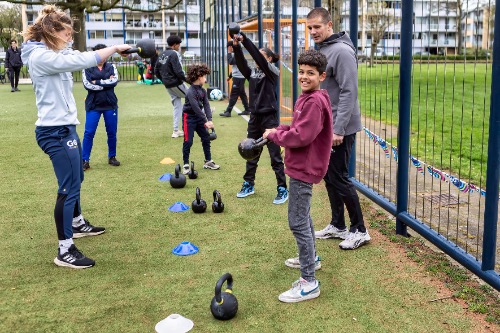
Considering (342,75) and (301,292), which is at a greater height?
(342,75)

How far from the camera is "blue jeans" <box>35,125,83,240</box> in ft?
15.0

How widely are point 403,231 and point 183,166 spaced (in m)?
3.95

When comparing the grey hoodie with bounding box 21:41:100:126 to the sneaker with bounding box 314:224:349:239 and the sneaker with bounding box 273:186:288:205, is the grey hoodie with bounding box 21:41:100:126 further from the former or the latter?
the sneaker with bounding box 273:186:288:205

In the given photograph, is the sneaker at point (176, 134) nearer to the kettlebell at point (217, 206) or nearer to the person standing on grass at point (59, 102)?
the kettlebell at point (217, 206)

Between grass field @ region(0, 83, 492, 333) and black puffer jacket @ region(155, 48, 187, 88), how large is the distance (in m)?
3.34

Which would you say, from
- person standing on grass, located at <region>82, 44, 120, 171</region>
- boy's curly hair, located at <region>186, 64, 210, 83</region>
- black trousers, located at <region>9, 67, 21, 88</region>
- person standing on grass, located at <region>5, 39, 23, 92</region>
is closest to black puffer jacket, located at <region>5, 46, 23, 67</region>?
person standing on grass, located at <region>5, 39, 23, 92</region>

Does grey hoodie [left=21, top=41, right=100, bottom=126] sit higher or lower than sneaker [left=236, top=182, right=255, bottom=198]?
higher

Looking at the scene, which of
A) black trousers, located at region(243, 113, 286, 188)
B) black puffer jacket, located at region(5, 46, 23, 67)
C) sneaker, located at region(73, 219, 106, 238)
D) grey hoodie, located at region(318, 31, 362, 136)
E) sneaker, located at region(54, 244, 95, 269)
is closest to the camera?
sneaker, located at region(54, 244, 95, 269)

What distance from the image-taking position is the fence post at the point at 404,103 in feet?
16.6

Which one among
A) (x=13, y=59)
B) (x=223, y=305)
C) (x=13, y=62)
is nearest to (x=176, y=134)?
(x=223, y=305)

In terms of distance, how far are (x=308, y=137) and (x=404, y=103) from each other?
1.76 meters

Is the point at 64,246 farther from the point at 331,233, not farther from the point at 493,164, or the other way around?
the point at 493,164

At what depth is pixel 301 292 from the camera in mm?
3908

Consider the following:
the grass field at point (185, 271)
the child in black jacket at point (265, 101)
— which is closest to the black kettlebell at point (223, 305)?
the grass field at point (185, 271)
